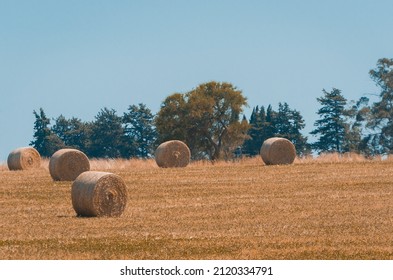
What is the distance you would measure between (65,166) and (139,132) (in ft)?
187

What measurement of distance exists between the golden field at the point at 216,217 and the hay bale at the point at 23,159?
4912 mm

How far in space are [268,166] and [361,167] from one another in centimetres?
474

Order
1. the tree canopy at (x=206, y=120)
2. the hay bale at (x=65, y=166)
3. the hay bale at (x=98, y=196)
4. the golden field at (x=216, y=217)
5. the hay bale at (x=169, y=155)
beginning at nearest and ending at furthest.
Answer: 1. the golden field at (x=216, y=217)
2. the hay bale at (x=98, y=196)
3. the hay bale at (x=65, y=166)
4. the hay bale at (x=169, y=155)
5. the tree canopy at (x=206, y=120)

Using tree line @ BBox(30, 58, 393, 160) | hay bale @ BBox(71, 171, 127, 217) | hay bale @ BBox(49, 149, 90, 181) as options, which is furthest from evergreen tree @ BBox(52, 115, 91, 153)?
hay bale @ BBox(71, 171, 127, 217)

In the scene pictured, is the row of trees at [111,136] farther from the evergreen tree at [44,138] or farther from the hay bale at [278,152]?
the hay bale at [278,152]

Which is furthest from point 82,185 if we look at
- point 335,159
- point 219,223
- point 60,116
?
point 60,116

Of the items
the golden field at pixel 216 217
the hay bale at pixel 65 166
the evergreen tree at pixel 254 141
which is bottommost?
the golden field at pixel 216 217

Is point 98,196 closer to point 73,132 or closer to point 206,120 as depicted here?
point 206,120

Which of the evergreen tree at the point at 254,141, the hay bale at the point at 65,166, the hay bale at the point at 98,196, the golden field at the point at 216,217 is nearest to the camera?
the golden field at the point at 216,217

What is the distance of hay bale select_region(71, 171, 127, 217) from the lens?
82.2 ft

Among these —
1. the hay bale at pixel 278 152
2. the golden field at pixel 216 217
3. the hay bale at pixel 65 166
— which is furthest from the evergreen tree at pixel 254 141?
the hay bale at pixel 65 166

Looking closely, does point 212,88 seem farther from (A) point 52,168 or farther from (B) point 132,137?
(A) point 52,168

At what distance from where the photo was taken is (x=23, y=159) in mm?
46594

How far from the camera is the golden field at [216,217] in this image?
58.0 ft
